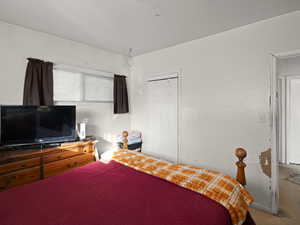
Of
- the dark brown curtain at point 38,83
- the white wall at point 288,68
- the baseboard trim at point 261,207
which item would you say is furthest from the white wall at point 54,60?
the white wall at point 288,68

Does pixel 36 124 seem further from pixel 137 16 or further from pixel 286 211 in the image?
pixel 286 211

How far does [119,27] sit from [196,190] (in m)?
2.35

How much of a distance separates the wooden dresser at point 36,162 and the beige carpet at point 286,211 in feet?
8.62

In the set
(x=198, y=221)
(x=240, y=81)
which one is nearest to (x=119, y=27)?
(x=240, y=81)

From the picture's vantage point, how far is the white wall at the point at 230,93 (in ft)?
6.96

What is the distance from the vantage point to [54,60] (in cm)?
263

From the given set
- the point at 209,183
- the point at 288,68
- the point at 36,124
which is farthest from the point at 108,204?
the point at 288,68

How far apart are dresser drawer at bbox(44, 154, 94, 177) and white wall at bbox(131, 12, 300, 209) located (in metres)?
1.72

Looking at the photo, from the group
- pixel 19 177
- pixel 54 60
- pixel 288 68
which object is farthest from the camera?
pixel 288 68

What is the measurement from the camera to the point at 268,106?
A: 2.10 m

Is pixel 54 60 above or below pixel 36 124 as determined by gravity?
above

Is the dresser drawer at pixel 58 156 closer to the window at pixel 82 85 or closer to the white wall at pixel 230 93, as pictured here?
the window at pixel 82 85

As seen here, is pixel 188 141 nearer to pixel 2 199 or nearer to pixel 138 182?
pixel 138 182

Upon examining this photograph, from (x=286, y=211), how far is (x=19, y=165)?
3.56 m
